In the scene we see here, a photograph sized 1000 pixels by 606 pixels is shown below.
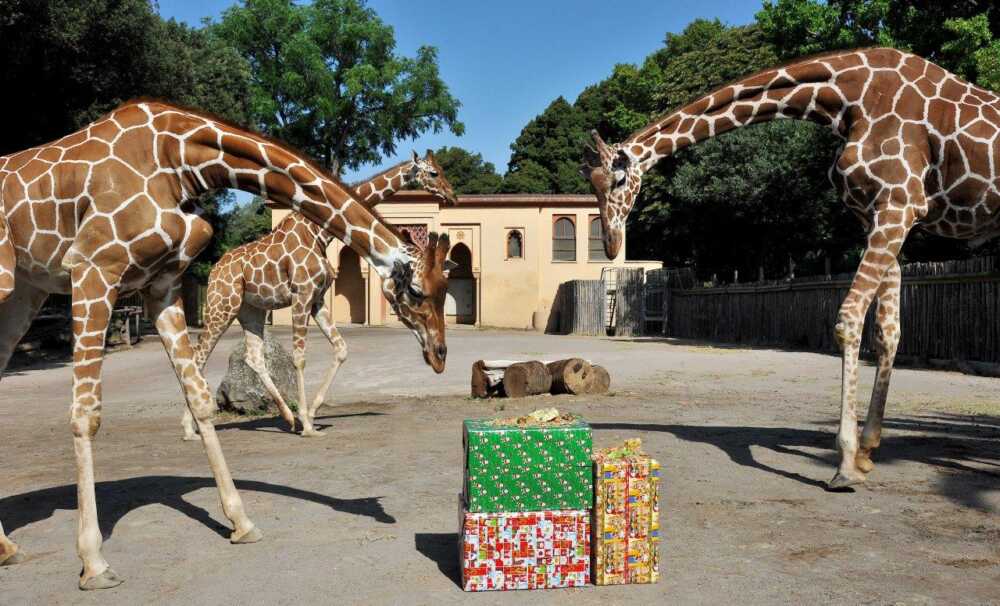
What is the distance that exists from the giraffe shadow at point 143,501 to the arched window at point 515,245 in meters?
37.6

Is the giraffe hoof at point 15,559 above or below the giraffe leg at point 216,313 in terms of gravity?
below

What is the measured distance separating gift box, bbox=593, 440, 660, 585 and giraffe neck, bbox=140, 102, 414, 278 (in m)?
2.02

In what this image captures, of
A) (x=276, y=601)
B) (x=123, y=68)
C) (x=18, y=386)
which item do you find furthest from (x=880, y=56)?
(x=123, y=68)

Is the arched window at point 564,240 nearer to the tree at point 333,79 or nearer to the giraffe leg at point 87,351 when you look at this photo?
the tree at point 333,79

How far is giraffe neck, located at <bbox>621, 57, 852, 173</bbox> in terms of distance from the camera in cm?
744

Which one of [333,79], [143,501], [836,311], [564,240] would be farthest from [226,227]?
[143,501]

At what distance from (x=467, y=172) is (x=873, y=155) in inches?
2479

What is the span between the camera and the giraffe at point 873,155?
6.94 meters

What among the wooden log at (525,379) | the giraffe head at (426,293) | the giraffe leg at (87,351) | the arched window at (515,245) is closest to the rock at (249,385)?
the wooden log at (525,379)

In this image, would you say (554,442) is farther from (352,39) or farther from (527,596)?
(352,39)

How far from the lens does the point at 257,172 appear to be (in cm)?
559

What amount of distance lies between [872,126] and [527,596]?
5192 millimetres

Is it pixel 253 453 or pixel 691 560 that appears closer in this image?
pixel 691 560

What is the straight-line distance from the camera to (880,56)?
7449mm
